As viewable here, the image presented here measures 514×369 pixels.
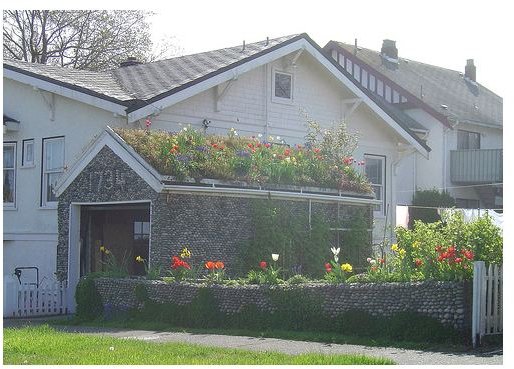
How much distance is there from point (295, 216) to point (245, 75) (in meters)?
5.92

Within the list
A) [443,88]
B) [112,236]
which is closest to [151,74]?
[112,236]

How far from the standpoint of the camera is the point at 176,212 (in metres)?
17.2

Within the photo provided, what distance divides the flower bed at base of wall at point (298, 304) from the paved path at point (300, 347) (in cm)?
75

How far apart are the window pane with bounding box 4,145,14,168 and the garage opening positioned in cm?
530

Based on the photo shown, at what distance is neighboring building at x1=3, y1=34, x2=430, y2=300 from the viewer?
21.7m

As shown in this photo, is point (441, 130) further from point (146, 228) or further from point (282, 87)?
point (146, 228)

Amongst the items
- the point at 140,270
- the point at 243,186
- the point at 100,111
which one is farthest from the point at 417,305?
the point at 100,111

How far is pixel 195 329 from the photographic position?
14.9 metres

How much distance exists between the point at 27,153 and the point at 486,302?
Answer: 14312 millimetres

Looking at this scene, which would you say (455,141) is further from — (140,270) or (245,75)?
(140,270)

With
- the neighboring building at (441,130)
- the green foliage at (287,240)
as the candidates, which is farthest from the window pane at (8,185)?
the neighboring building at (441,130)

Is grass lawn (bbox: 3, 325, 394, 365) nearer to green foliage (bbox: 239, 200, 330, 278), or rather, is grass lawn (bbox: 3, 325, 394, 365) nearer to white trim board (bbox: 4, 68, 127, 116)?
green foliage (bbox: 239, 200, 330, 278)

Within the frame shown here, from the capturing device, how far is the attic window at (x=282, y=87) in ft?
80.9

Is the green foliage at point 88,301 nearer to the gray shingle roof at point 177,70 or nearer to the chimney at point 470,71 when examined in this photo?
the gray shingle roof at point 177,70
